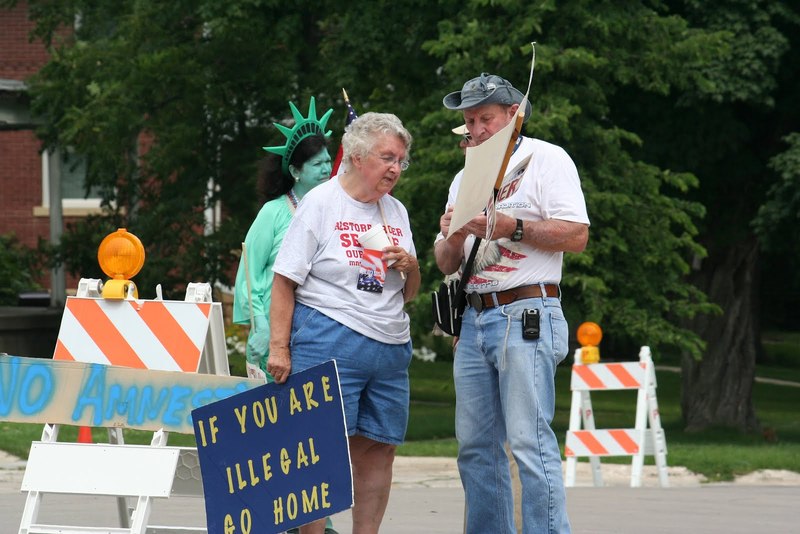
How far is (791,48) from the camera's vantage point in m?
16.6

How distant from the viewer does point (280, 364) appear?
18.8 ft

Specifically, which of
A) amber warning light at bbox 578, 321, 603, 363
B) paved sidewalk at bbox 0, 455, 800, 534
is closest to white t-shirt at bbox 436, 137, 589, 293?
paved sidewalk at bbox 0, 455, 800, 534

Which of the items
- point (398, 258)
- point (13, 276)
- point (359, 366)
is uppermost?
point (398, 258)

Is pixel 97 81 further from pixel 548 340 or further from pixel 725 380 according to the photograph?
pixel 548 340

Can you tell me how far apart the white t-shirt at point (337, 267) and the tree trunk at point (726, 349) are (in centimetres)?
1334

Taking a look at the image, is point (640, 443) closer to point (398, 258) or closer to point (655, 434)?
point (655, 434)

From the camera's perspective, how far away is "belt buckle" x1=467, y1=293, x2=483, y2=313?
5918 mm

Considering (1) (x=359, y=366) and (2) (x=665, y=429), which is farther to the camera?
(2) (x=665, y=429)

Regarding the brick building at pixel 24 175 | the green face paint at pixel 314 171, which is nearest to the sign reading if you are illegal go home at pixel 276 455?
the green face paint at pixel 314 171

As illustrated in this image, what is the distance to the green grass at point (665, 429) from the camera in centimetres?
1257

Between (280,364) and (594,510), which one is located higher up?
(280,364)

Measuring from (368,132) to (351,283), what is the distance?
1.95 ft

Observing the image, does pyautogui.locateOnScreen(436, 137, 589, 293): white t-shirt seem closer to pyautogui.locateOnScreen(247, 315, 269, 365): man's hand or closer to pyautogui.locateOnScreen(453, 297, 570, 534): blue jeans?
pyautogui.locateOnScreen(453, 297, 570, 534): blue jeans

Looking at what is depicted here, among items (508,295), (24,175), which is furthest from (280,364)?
(24,175)
